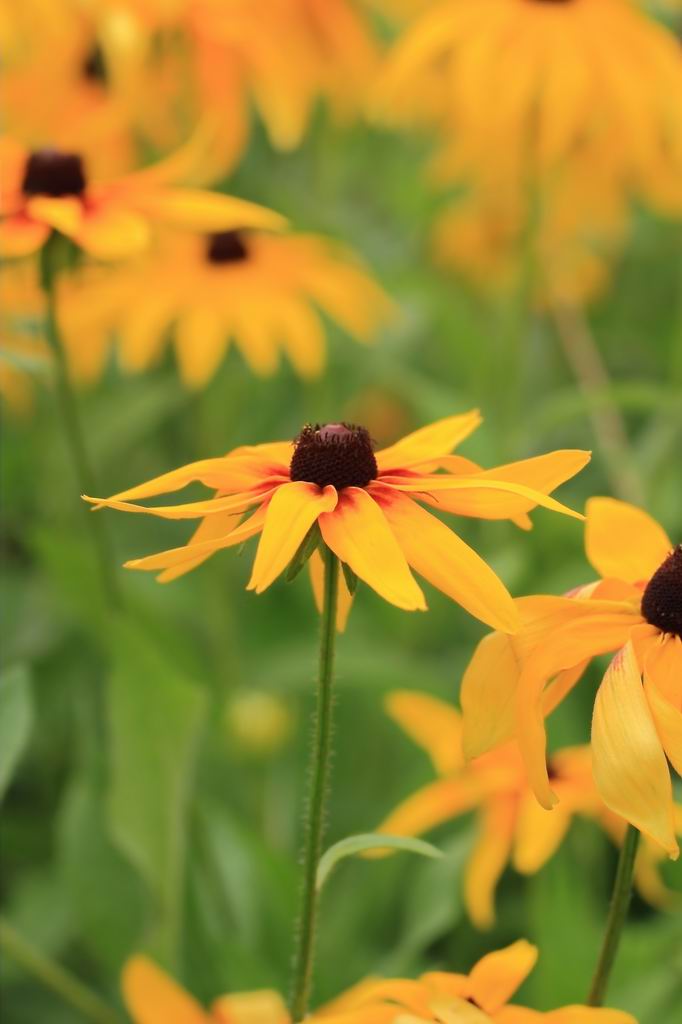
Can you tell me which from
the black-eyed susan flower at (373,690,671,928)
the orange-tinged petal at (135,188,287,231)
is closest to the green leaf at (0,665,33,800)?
the black-eyed susan flower at (373,690,671,928)

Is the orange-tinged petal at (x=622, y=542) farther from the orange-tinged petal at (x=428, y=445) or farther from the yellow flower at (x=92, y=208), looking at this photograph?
the yellow flower at (x=92, y=208)

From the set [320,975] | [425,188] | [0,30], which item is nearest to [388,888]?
[320,975]

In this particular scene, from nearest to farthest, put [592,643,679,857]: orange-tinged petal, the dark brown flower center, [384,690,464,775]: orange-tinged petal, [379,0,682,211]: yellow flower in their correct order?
[592,643,679,857]: orange-tinged petal < [384,690,464,775]: orange-tinged petal < [379,0,682,211]: yellow flower < the dark brown flower center

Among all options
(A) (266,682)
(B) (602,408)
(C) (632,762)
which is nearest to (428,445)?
(C) (632,762)

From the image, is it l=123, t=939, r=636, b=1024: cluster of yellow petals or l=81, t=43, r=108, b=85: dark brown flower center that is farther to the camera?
l=81, t=43, r=108, b=85: dark brown flower center

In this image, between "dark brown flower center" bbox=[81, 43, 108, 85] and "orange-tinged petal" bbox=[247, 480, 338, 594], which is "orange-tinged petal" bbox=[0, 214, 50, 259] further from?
"dark brown flower center" bbox=[81, 43, 108, 85]

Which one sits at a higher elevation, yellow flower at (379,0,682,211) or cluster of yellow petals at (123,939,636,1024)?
yellow flower at (379,0,682,211)
